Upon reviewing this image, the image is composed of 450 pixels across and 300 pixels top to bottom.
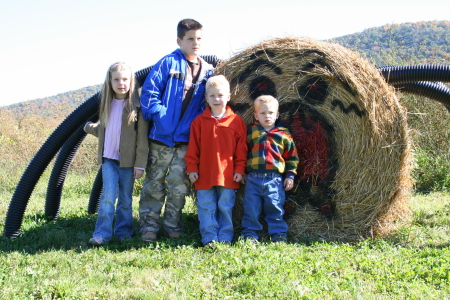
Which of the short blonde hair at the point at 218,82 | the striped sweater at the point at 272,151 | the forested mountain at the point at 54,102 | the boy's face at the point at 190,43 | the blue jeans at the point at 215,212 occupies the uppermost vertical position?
the forested mountain at the point at 54,102

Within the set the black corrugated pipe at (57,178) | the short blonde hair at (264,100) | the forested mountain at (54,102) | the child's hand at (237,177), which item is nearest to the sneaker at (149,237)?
the child's hand at (237,177)

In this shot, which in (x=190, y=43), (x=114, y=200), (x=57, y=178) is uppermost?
(x=190, y=43)

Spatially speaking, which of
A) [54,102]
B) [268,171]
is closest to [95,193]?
[268,171]

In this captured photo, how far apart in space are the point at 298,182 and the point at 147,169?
65.0 inches

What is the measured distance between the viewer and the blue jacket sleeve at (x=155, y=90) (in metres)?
4.59

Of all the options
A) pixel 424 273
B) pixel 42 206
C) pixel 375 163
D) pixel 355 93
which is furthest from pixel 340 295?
pixel 42 206

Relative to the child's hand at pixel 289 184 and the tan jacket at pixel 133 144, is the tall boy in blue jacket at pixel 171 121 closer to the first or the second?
the tan jacket at pixel 133 144

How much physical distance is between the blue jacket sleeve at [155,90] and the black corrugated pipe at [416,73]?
2.42 m

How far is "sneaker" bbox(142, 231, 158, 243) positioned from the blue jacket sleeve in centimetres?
120

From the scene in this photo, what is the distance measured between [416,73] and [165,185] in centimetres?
308

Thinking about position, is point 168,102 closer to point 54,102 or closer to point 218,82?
point 218,82

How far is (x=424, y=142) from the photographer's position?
8.94 m

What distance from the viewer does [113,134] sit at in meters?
4.77

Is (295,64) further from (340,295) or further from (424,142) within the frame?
(424,142)
